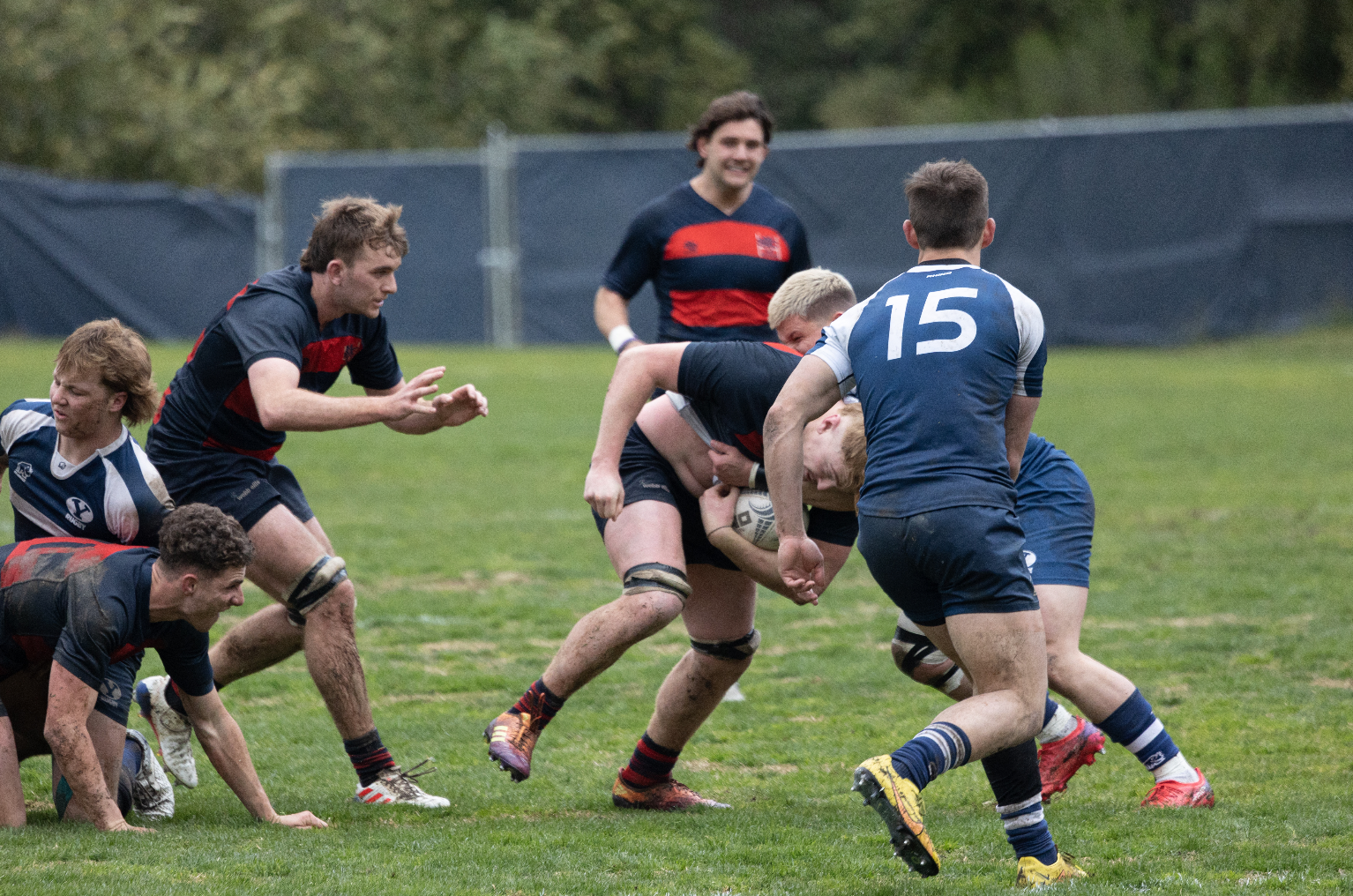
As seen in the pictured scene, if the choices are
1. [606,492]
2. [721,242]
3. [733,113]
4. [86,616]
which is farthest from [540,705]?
[733,113]

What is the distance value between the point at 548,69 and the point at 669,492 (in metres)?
34.6

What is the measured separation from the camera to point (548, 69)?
124ft

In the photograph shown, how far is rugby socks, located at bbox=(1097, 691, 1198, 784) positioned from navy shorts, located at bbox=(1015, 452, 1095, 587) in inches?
16.2

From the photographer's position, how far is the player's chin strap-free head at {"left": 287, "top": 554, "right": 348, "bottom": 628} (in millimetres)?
4617

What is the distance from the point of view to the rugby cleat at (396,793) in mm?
4594

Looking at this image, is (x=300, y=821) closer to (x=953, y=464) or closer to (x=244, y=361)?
(x=244, y=361)

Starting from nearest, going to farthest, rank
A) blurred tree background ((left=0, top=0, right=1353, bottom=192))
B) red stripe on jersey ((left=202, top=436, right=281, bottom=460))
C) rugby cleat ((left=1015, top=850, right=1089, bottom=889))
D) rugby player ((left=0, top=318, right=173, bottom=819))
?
rugby cleat ((left=1015, top=850, right=1089, bottom=889)), rugby player ((left=0, top=318, right=173, bottom=819)), red stripe on jersey ((left=202, top=436, right=281, bottom=460)), blurred tree background ((left=0, top=0, right=1353, bottom=192))

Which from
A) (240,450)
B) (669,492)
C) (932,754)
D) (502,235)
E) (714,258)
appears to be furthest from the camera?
(502,235)

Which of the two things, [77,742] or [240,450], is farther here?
[240,450]

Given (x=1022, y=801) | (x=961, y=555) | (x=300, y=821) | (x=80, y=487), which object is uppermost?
(x=961, y=555)

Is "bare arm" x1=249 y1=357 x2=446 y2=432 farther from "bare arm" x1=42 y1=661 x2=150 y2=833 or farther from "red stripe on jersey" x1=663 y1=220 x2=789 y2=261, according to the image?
"red stripe on jersey" x1=663 y1=220 x2=789 y2=261

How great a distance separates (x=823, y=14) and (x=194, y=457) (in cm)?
5083

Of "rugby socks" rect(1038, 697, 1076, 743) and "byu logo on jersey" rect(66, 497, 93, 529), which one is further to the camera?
"rugby socks" rect(1038, 697, 1076, 743)

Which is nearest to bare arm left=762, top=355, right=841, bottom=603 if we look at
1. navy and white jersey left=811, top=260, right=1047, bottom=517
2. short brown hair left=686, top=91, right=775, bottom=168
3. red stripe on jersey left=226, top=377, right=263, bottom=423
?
navy and white jersey left=811, top=260, right=1047, bottom=517
